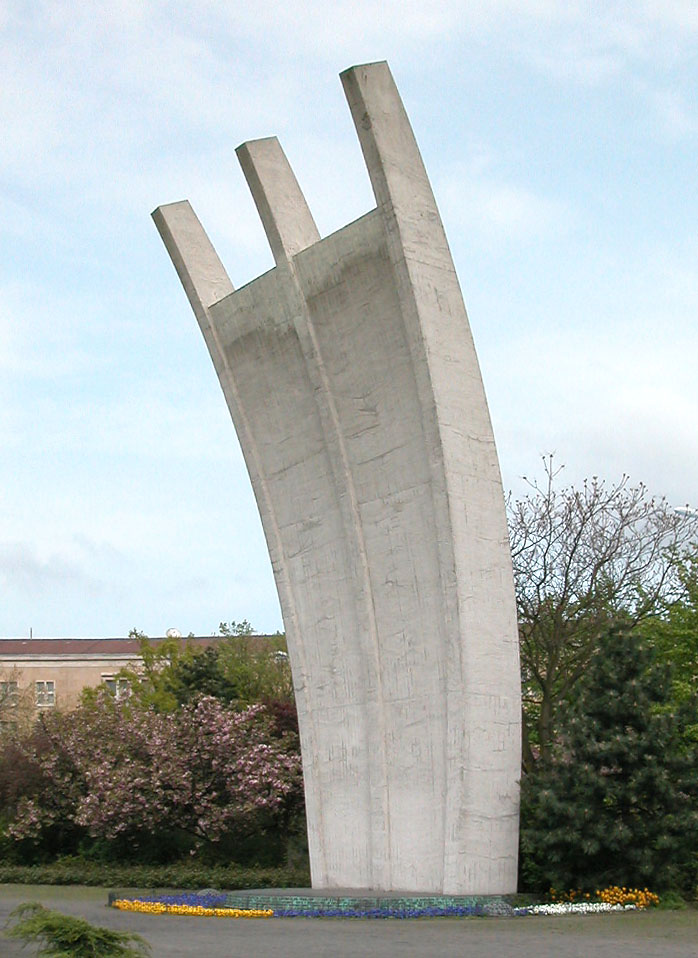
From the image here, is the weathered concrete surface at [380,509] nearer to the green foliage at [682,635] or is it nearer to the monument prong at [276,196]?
the monument prong at [276,196]

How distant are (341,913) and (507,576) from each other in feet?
15.1

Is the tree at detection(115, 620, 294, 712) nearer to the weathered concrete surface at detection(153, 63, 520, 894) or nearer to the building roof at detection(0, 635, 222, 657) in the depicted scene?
the weathered concrete surface at detection(153, 63, 520, 894)

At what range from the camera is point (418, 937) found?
12906 millimetres

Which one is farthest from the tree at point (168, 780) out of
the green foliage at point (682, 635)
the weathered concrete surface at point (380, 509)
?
the green foliage at point (682, 635)

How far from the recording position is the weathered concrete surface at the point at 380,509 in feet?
51.5

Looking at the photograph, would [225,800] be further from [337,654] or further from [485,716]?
[485,716]

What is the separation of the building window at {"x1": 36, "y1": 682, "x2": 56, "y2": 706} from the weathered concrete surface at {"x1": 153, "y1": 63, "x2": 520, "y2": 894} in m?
43.1

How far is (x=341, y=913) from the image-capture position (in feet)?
49.7

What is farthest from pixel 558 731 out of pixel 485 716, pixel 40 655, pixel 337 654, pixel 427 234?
pixel 40 655

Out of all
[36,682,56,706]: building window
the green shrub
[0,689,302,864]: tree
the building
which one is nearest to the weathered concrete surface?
the green shrub

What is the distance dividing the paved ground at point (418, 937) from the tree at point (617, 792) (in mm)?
890

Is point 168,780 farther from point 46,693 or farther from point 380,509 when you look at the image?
point 46,693

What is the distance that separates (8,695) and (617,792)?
4168cm

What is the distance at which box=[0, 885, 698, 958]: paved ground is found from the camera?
11.6m
